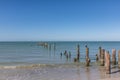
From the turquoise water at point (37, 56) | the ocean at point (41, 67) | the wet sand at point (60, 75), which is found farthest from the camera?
the turquoise water at point (37, 56)

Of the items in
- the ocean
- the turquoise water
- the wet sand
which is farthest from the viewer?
the turquoise water

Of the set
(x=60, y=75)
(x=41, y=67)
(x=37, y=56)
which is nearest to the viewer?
(x=60, y=75)

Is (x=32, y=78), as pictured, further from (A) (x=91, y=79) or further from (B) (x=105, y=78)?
(B) (x=105, y=78)

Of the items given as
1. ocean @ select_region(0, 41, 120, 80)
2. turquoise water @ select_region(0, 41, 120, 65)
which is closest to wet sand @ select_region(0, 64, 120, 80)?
ocean @ select_region(0, 41, 120, 80)

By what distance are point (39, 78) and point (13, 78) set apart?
2.33 m

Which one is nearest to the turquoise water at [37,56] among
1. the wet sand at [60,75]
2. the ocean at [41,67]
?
the ocean at [41,67]

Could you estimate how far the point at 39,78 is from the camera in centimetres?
1983

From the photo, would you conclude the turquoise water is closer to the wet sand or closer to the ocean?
the ocean

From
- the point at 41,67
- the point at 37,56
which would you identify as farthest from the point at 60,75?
the point at 37,56

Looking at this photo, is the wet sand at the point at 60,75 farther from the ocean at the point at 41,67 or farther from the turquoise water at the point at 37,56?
the turquoise water at the point at 37,56

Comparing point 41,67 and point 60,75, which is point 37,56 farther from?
point 60,75

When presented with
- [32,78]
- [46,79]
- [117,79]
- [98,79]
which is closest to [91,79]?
[98,79]

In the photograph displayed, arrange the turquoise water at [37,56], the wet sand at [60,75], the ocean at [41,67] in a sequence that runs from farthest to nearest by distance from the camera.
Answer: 1. the turquoise water at [37,56]
2. the ocean at [41,67]
3. the wet sand at [60,75]

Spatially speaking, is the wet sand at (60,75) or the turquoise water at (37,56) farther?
the turquoise water at (37,56)
